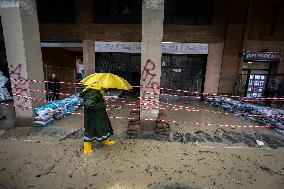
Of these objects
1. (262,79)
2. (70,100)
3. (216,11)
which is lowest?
(70,100)

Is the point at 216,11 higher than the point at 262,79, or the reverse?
Result: the point at 216,11

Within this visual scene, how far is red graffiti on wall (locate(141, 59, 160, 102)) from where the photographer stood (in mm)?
5625

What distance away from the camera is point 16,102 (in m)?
6.06

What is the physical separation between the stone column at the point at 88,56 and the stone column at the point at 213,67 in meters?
7.49

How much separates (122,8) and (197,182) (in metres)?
10.9

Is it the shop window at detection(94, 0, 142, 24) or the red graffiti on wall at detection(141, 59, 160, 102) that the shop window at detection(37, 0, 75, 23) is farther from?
the red graffiti on wall at detection(141, 59, 160, 102)

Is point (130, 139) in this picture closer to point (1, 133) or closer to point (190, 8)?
point (1, 133)

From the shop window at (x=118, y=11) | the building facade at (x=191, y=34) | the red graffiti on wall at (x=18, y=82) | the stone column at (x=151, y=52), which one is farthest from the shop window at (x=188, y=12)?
the red graffiti on wall at (x=18, y=82)

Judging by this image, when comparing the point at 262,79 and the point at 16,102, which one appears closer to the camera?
the point at 16,102

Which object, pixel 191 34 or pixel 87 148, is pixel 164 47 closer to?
pixel 191 34

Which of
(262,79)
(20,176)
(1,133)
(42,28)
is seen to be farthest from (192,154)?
(42,28)

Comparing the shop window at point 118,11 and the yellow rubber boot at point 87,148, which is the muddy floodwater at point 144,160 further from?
the shop window at point 118,11

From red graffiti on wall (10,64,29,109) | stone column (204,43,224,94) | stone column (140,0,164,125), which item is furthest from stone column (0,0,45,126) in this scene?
stone column (204,43,224,94)

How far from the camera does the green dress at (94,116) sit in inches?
171
